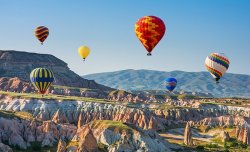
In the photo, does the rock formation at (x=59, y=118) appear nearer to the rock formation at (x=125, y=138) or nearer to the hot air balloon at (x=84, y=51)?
the hot air balloon at (x=84, y=51)

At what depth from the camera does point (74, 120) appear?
147m

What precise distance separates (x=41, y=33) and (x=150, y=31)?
67.2 m

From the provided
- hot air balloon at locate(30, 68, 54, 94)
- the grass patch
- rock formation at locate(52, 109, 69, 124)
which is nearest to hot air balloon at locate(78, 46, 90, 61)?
rock formation at locate(52, 109, 69, 124)

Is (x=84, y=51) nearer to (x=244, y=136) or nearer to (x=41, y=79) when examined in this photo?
(x=41, y=79)

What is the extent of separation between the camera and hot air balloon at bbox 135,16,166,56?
96688mm

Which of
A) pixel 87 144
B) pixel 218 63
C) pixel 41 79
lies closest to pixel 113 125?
pixel 87 144

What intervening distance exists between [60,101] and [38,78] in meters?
35.1

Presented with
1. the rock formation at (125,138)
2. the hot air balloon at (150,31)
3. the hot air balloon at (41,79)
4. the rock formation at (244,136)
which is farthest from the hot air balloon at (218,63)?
the hot air balloon at (41,79)

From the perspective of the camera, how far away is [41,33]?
153750 millimetres

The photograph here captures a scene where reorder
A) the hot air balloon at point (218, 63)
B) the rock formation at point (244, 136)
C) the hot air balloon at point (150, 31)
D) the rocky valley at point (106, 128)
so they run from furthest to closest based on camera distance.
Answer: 1. the rock formation at point (244, 136)
2. the hot air balloon at point (218, 63)
3. the hot air balloon at point (150, 31)
4. the rocky valley at point (106, 128)

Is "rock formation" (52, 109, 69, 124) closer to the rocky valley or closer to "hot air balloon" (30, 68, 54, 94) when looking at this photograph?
the rocky valley

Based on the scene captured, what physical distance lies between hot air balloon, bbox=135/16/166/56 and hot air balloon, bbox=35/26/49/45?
211 ft

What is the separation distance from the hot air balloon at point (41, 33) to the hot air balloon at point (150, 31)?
2526 inches

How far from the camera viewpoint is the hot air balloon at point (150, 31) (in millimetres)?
96688
